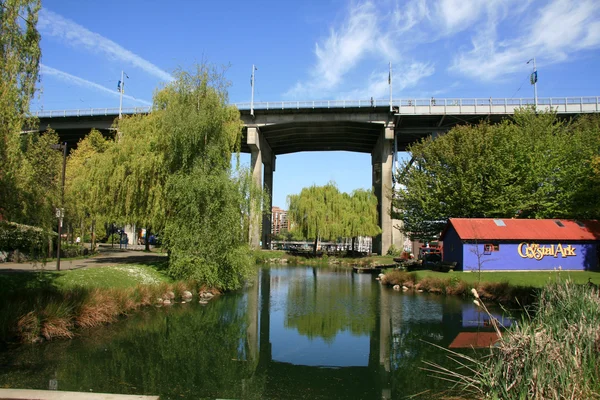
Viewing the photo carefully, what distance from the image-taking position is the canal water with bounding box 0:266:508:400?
8.78m

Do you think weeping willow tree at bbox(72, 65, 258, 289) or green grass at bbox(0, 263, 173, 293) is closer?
green grass at bbox(0, 263, 173, 293)

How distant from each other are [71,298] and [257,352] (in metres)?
6.32

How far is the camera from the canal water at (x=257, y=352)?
8.78 metres

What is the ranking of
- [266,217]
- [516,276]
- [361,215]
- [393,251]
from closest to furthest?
[516,276] < [393,251] < [361,215] < [266,217]

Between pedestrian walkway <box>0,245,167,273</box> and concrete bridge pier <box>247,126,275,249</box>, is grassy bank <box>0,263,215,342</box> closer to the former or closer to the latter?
pedestrian walkway <box>0,245,167,273</box>

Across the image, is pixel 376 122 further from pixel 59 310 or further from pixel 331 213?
pixel 59 310


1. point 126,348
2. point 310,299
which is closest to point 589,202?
point 310,299

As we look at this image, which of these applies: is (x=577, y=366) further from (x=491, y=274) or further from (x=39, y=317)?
(x=491, y=274)

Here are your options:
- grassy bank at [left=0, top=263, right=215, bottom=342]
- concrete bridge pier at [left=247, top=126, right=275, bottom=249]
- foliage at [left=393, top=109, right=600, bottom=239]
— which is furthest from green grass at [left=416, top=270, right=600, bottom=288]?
concrete bridge pier at [left=247, top=126, right=275, bottom=249]

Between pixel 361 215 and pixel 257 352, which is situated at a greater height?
pixel 361 215

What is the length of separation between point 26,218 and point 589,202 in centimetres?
3436

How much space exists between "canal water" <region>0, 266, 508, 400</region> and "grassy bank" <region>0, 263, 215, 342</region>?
507 millimetres

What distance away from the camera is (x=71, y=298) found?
43.8ft

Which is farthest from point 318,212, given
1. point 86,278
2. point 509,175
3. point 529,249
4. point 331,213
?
point 86,278
